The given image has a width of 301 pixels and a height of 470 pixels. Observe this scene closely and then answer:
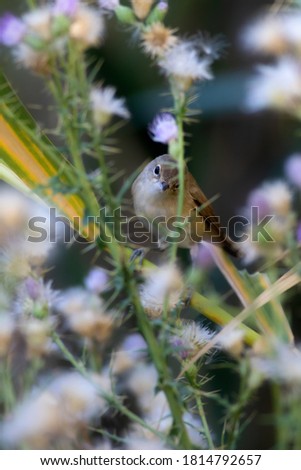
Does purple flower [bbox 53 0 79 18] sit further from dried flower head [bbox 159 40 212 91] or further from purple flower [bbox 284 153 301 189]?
purple flower [bbox 284 153 301 189]

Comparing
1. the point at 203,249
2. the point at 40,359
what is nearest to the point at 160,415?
the point at 40,359

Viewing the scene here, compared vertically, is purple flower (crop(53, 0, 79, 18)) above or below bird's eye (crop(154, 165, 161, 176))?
Answer: above

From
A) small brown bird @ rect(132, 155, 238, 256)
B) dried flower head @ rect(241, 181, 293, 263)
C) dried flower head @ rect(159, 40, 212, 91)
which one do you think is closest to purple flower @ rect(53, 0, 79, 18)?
dried flower head @ rect(159, 40, 212, 91)

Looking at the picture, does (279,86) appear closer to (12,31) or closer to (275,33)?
(275,33)

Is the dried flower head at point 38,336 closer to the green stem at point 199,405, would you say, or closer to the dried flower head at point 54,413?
the dried flower head at point 54,413

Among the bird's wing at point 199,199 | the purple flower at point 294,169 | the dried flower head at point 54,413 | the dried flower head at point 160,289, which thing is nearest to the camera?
the dried flower head at point 54,413

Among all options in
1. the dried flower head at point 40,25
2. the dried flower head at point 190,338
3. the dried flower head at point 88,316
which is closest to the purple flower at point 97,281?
the dried flower head at point 88,316

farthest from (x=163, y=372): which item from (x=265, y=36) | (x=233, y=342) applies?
(x=265, y=36)
